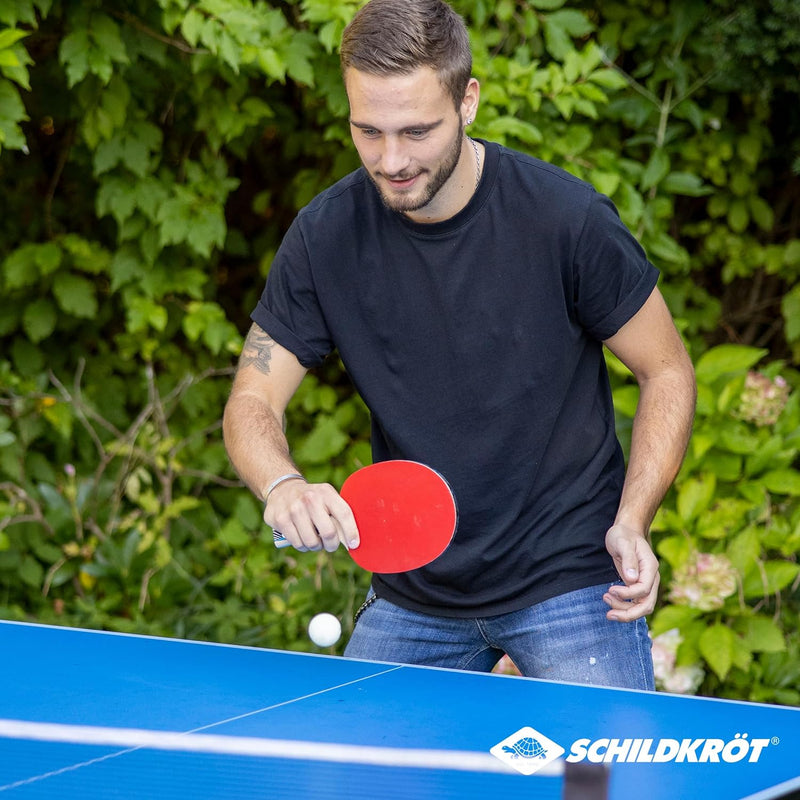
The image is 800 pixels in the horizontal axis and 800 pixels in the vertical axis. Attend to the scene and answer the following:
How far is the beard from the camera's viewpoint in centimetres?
210

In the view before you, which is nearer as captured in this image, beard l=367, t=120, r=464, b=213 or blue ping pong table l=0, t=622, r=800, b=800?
blue ping pong table l=0, t=622, r=800, b=800

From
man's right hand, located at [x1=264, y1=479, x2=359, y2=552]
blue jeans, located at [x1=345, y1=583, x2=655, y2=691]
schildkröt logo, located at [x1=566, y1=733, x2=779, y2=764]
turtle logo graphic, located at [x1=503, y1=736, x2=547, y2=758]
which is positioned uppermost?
man's right hand, located at [x1=264, y1=479, x2=359, y2=552]

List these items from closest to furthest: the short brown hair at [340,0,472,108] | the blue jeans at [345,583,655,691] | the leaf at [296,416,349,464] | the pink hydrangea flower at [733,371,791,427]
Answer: the short brown hair at [340,0,472,108] < the blue jeans at [345,583,655,691] < the pink hydrangea flower at [733,371,791,427] < the leaf at [296,416,349,464]

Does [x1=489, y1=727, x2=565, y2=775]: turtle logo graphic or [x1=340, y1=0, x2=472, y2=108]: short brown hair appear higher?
[x1=340, y1=0, x2=472, y2=108]: short brown hair

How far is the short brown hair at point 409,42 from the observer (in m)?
2.01

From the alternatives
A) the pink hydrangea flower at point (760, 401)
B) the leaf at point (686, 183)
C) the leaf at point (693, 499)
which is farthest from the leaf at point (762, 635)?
the leaf at point (686, 183)

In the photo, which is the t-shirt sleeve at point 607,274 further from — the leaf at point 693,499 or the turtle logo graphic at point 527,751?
the leaf at point 693,499

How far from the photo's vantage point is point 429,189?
2100mm

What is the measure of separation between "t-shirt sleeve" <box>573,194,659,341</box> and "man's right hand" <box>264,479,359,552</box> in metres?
0.68

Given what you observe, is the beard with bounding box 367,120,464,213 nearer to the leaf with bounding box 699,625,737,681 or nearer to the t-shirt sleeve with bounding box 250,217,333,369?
the t-shirt sleeve with bounding box 250,217,333,369

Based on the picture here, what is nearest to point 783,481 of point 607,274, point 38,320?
point 607,274

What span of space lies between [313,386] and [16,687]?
2.64 m

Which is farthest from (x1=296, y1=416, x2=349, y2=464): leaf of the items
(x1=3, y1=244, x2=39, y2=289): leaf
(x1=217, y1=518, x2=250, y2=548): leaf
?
(x1=3, y1=244, x2=39, y2=289): leaf

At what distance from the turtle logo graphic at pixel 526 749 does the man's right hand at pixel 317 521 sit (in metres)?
0.43
